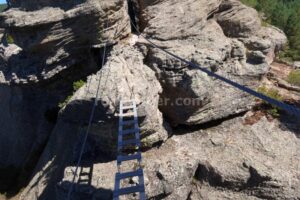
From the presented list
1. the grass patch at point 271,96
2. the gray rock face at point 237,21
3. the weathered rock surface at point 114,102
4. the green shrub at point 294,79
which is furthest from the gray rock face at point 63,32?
the green shrub at point 294,79

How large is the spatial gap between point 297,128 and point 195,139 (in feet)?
15.4

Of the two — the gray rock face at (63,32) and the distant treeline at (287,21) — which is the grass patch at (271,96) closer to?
the gray rock face at (63,32)

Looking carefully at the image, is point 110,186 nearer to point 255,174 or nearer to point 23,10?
point 255,174

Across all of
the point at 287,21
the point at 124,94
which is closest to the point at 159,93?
the point at 124,94

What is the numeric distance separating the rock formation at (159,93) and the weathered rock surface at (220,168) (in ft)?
0.13

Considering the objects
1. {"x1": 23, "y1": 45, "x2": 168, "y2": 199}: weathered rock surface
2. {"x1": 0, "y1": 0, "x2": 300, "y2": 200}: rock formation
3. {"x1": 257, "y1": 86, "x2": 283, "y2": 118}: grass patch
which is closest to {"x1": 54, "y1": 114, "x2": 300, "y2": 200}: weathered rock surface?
{"x1": 0, "y1": 0, "x2": 300, "y2": 200}: rock formation

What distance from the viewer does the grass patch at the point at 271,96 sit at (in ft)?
43.1

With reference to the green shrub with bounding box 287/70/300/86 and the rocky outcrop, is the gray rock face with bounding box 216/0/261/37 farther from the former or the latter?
the rocky outcrop

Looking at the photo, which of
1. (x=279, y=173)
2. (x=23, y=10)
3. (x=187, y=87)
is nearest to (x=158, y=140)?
(x=187, y=87)

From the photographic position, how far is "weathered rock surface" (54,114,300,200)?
10.1 meters

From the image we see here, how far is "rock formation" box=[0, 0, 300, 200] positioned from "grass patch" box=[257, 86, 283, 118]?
39 centimetres

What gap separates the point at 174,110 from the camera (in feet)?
40.2

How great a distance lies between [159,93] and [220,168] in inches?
153

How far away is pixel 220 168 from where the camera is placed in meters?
11.0
